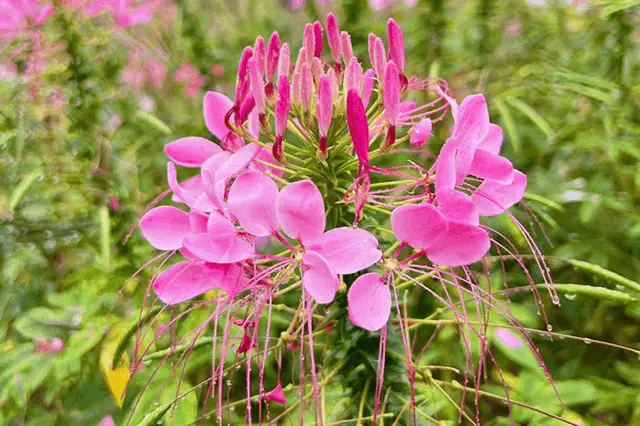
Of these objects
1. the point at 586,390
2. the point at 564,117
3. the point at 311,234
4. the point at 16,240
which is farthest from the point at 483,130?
the point at 16,240

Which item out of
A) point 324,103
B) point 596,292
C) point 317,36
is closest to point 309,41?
point 317,36

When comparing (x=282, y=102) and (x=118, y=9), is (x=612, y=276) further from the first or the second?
(x=118, y=9)

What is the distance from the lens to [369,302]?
20.7 inches

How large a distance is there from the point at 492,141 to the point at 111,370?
2.43 ft

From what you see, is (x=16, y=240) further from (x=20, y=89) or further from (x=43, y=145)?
(x=20, y=89)

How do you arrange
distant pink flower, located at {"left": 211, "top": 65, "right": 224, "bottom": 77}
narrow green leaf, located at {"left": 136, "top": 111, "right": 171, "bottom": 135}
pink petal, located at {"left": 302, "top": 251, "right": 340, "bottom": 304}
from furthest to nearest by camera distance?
1. distant pink flower, located at {"left": 211, "top": 65, "right": 224, "bottom": 77}
2. narrow green leaf, located at {"left": 136, "top": 111, "right": 171, "bottom": 135}
3. pink petal, located at {"left": 302, "top": 251, "right": 340, "bottom": 304}

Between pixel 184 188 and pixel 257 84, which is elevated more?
pixel 257 84

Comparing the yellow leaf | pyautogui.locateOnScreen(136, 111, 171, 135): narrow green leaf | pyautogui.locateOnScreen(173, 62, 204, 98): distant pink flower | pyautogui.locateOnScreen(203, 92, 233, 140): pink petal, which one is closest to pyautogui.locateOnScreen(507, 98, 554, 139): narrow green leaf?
pyautogui.locateOnScreen(203, 92, 233, 140): pink petal

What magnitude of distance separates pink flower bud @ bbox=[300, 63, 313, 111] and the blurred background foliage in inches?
13.4

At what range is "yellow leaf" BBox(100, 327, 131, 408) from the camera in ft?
3.22

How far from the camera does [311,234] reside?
21.2 inches

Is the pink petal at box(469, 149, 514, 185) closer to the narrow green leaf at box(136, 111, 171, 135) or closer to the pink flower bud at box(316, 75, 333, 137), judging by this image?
the pink flower bud at box(316, 75, 333, 137)

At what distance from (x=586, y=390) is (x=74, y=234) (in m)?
1.12

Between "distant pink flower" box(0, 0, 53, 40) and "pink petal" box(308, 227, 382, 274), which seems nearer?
"pink petal" box(308, 227, 382, 274)
